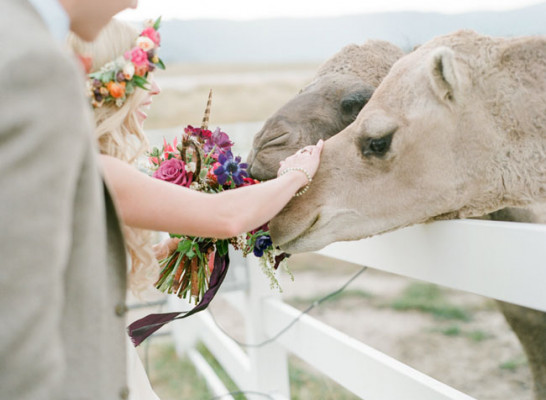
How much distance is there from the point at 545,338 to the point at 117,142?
1946mm

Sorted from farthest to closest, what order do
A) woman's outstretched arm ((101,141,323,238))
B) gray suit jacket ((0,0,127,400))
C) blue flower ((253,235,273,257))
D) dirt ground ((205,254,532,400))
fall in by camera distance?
dirt ground ((205,254,532,400)) → blue flower ((253,235,273,257)) → woman's outstretched arm ((101,141,323,238)) → gray suit jacket ((0,0,127,400))

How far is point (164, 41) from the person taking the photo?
1787mm

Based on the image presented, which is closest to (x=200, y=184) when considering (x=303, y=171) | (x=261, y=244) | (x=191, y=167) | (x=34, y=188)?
(x=191, y=167)

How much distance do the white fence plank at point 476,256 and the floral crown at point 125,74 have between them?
1.06m

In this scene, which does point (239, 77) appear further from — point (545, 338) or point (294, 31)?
point (545, 338)

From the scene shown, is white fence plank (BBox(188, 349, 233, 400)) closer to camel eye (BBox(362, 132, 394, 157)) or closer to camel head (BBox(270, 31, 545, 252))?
camel head (BBox(270, 31, 545, 252))

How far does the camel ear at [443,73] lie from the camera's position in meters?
1.80

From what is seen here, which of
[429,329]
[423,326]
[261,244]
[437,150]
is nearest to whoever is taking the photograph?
[437,150]

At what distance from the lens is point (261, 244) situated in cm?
219

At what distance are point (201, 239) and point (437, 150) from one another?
2.88 feet

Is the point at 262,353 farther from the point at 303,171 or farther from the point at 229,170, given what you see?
the point at 303,171

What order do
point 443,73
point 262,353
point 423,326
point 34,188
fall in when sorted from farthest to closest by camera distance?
point 423,326 → point 262,353 → point 443,73 → point 34,188

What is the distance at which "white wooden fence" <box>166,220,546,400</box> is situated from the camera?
1710mm

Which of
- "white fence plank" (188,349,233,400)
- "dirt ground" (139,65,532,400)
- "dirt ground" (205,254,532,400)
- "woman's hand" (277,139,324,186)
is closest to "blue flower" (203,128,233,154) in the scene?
"woman's hand" (277,139,324,186)
